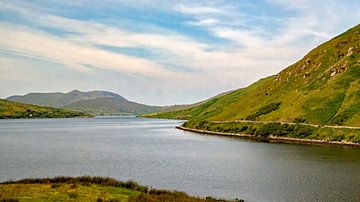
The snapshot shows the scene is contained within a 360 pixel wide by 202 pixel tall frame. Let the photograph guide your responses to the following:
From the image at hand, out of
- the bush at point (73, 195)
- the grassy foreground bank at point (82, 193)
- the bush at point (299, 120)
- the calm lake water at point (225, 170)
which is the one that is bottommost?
the calm lake water at point (225, 170)

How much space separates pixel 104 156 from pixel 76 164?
18.8 m

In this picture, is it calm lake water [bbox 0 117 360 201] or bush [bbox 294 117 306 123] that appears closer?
calm lake water [bbox 0 117 360 201]

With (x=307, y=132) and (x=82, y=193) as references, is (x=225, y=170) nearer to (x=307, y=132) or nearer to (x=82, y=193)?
(x=82, y=193)

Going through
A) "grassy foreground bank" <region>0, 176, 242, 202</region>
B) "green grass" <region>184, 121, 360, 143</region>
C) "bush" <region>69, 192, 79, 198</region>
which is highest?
"green grass" <region>184, 121, 360, 143</region>

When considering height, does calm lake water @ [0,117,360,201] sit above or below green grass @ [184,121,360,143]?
below

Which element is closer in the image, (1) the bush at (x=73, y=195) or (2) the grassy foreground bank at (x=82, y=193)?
(2) the grassy foreground bank at (x=82, y=193)

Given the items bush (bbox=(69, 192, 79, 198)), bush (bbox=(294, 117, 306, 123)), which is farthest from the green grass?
bush (bbox=(69, 192, 79, 198))

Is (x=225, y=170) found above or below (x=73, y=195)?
below

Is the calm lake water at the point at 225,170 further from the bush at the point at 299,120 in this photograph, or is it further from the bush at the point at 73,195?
the bush at the point at 299,120

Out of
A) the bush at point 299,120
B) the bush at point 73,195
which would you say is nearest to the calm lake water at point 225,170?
the bush at point 73,195

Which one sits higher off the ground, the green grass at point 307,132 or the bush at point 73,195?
the green grass at point 307,132

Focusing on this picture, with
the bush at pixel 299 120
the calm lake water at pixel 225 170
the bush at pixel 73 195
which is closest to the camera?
the bush at pixel 73 195

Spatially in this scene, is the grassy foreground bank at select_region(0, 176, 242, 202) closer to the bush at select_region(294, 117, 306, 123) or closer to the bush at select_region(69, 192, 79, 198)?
the bush at select_region(69, 192, 79, 198)

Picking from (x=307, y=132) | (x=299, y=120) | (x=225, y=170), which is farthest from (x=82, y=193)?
(x=299, y=120)
